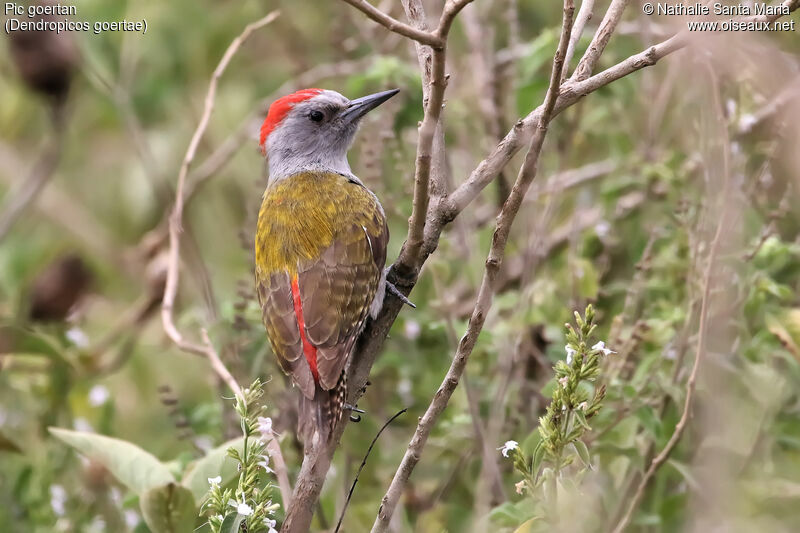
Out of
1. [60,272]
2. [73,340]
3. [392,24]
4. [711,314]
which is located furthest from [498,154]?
[60,272]

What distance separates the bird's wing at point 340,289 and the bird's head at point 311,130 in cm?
81

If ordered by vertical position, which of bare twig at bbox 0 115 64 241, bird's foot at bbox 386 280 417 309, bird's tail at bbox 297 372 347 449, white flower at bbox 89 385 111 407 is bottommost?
white flower at bbox 89 385 111 407

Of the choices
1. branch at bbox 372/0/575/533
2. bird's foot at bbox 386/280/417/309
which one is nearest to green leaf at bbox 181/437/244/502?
bird's foot at bbox 386/280/417/309

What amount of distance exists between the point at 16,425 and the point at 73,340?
1.66ft

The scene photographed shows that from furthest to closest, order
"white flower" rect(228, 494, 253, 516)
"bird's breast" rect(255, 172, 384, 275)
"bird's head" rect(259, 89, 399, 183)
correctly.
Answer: "bird's head" rect(259, 89, 399, 183), "bird's breast" rect(255, 172, 384, 275), "white flower" rect(228, 494, 253, 516)

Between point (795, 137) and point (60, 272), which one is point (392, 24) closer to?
point (795, 137)

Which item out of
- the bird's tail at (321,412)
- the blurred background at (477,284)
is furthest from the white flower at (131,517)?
the bird's tail at (321,412)

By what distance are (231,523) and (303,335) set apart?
1541 mm

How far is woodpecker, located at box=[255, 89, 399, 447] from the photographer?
4.21m

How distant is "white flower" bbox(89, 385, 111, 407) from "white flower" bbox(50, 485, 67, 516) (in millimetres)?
522

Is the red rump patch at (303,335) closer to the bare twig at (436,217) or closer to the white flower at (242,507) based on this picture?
the bare twig at (436,217)

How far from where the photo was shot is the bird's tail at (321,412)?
394 centimetres

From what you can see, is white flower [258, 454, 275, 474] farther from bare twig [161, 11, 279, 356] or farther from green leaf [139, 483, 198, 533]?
bare twig [161, 11, 279, 356]

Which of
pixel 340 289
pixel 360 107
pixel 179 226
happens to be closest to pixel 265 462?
pixel 340 289
